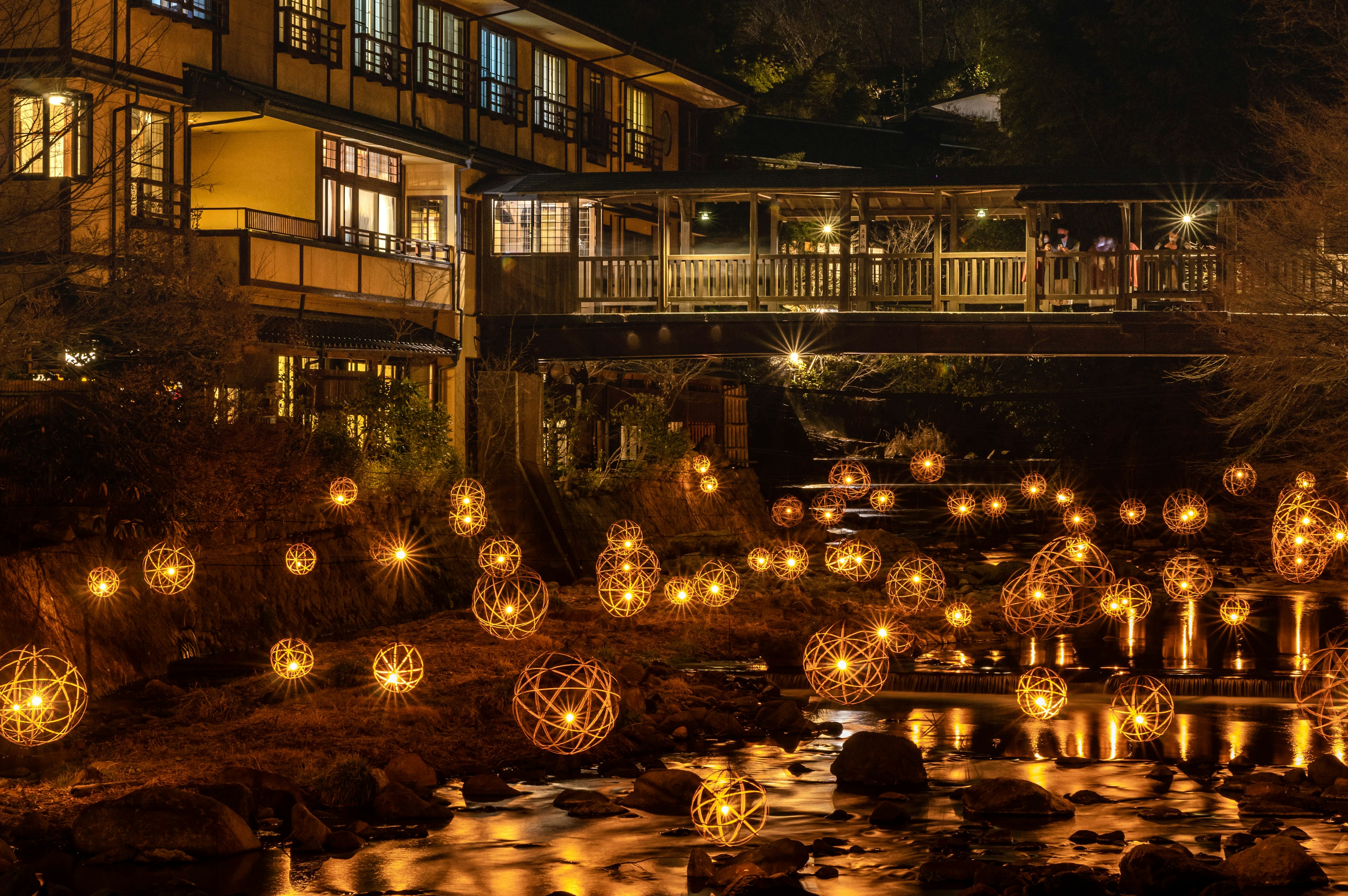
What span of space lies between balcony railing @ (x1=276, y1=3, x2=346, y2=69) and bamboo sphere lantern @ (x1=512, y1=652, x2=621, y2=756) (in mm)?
14973

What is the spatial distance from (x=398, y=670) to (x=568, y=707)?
246 centimetres

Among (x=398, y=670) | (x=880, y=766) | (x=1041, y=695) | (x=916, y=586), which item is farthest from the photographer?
(x=916, y=586)

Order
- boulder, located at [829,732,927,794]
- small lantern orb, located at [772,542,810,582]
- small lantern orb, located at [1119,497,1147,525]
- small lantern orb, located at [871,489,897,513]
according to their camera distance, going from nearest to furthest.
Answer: boulder, located at [829,732,927,794], small lantern orb, located at [772,542,810,582], small lantern orb, located at [1119,497,1147,525], small lantern orb, located at [871,489,897,513]

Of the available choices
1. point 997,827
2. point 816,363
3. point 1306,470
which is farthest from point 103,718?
point 816,363

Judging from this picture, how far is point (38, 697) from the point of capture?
15.5 meters

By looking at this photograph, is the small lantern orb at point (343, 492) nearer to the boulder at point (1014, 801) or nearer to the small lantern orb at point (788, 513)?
the boulder at point (1014, 801)

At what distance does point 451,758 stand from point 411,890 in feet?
14.0

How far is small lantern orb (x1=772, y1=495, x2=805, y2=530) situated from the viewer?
37625 mm

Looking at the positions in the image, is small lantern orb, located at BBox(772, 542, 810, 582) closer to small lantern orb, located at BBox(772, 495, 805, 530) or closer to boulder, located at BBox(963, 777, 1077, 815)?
small lantern orb, located at BBox(772, 495, 805, 530)

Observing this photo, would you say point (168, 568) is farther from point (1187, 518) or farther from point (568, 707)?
point (1187, 518)

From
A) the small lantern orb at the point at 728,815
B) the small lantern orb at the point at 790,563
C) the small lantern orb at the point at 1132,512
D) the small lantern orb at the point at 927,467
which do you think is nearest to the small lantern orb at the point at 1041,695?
the small lantern orb at the point at 728,815

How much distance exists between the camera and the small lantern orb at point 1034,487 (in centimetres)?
4097

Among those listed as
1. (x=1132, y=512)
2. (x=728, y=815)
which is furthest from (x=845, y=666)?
(x=1132, y=512)

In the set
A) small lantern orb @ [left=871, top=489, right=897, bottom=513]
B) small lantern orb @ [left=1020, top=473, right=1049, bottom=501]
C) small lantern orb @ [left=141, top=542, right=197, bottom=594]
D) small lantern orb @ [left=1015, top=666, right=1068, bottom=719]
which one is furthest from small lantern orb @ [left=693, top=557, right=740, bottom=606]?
small lantern orb @ [left=1020, top=473, right=1049, bottom=501]
